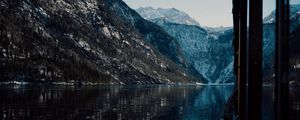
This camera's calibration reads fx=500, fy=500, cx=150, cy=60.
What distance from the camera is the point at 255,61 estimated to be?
7031mm

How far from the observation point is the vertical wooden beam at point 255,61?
6.98 metres

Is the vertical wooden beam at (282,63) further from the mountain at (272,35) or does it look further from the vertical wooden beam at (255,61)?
the vertical wooden beam at (255,61)

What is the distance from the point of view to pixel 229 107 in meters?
13.5

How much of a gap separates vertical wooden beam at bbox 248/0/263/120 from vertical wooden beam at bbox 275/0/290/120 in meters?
1.23

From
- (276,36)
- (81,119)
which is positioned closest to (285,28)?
(276,36)

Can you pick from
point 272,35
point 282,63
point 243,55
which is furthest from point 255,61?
point 243,55

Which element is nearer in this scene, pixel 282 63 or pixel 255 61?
pixel 282 63

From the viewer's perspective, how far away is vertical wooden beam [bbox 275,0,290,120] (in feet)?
17.9

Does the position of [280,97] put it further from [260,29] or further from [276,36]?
[260,29]

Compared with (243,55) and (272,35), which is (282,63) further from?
(243,55)

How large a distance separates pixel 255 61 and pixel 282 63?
4.65 ft

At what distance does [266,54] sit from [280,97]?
2.06 meters

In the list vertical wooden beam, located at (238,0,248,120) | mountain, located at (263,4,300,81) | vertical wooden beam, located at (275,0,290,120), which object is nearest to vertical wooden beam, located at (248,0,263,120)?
mountain, located at (263,4,300,81)

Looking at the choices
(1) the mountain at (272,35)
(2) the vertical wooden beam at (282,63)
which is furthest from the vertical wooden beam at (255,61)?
(2) the vertical wooden beam at (282,63)
